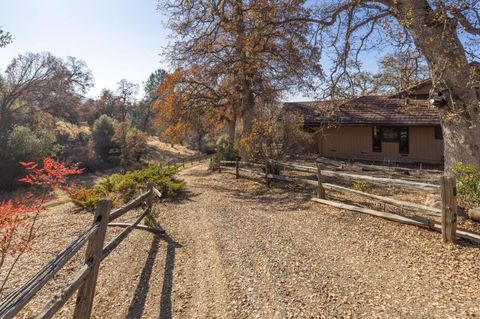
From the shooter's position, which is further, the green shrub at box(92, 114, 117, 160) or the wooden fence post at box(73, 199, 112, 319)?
the green shrub at box(92, 114, 117, 160)

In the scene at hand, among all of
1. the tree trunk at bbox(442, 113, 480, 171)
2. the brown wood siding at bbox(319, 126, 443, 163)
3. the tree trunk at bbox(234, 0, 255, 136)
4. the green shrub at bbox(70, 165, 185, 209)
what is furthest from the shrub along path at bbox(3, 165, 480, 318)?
the brown wood siding at bbox(319, 126, 443, 163)

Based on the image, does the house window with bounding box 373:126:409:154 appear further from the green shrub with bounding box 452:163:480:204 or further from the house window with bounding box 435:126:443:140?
the green shrub with bounding box 452:163:480:204

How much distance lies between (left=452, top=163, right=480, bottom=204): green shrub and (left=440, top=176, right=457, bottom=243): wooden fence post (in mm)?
1532

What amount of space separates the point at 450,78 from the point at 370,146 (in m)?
12.4

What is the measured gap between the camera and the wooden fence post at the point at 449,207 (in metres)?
4.82

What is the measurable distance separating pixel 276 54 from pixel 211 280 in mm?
12036

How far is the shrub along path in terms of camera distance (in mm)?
3494

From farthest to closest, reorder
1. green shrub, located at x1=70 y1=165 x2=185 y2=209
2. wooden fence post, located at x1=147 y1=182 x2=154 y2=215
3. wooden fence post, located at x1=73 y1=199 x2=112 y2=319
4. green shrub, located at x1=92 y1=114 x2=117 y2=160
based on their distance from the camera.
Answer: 1. green shrub, located at x1=92 y1=114 x2=117 y2=160
2. green shrub, located at x1=70 y1=165 x2=185 y2=209
3. wooden fence post, located at x1=147 y1=182 x2=154 y2=215
4. wooden fence post, located at x1=73 y1=199 x2=112 y2=319

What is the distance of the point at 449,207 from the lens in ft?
15.8

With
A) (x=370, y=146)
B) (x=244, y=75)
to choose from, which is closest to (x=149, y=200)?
(x=244, y=75)

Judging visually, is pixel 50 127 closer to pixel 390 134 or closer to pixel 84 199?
pixel 84 199

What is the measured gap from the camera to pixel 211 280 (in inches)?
169

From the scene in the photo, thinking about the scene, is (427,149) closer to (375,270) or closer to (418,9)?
(418,9)

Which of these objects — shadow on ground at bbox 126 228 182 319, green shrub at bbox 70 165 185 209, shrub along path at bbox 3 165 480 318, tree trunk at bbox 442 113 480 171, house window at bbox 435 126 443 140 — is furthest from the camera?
house window at bbox 435 126 443 140
